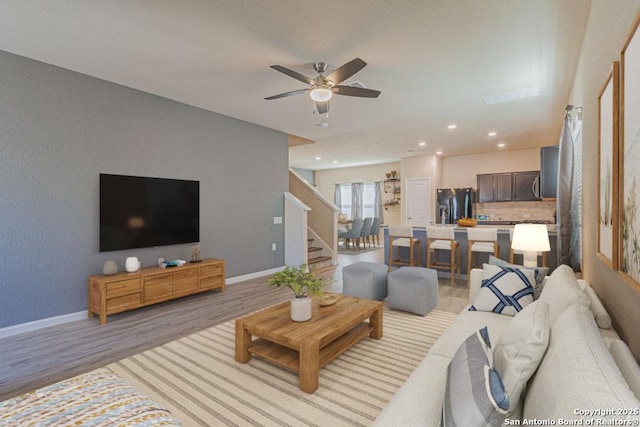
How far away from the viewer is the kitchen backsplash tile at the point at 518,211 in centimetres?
788

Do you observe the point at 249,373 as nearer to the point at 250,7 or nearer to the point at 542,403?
the point at 542,403

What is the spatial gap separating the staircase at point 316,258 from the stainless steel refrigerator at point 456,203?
336 centimetres

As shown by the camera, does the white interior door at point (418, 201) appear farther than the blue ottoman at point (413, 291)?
Yes

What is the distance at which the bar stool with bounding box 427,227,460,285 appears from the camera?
5.19 meters

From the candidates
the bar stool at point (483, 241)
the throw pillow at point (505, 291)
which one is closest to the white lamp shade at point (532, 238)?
the throw pillow at point (505, 291)

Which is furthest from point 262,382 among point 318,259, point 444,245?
point 318,259

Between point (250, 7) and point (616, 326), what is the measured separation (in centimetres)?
305

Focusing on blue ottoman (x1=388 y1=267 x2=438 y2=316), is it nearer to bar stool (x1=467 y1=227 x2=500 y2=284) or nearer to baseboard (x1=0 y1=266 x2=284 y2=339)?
bar stool (x1=467 y1=227 x2=500 y2=284)

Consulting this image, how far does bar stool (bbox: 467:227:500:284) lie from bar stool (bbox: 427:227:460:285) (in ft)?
0.82

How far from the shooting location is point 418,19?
2.60m

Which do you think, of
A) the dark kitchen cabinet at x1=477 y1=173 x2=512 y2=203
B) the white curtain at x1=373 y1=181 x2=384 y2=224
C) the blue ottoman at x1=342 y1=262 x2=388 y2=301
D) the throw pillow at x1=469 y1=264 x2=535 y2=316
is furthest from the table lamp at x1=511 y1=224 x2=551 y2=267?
→ the white curtain at x1=373 y1=181 x2=384 y2=224

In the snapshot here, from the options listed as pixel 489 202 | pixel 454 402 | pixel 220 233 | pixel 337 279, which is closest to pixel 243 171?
pixel 220 233

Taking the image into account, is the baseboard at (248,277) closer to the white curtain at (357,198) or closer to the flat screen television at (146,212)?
the flat screen television at (146,212)

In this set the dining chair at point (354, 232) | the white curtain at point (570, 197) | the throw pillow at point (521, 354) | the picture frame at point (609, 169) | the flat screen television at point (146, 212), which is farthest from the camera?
the dining chair at point (354, 232)
